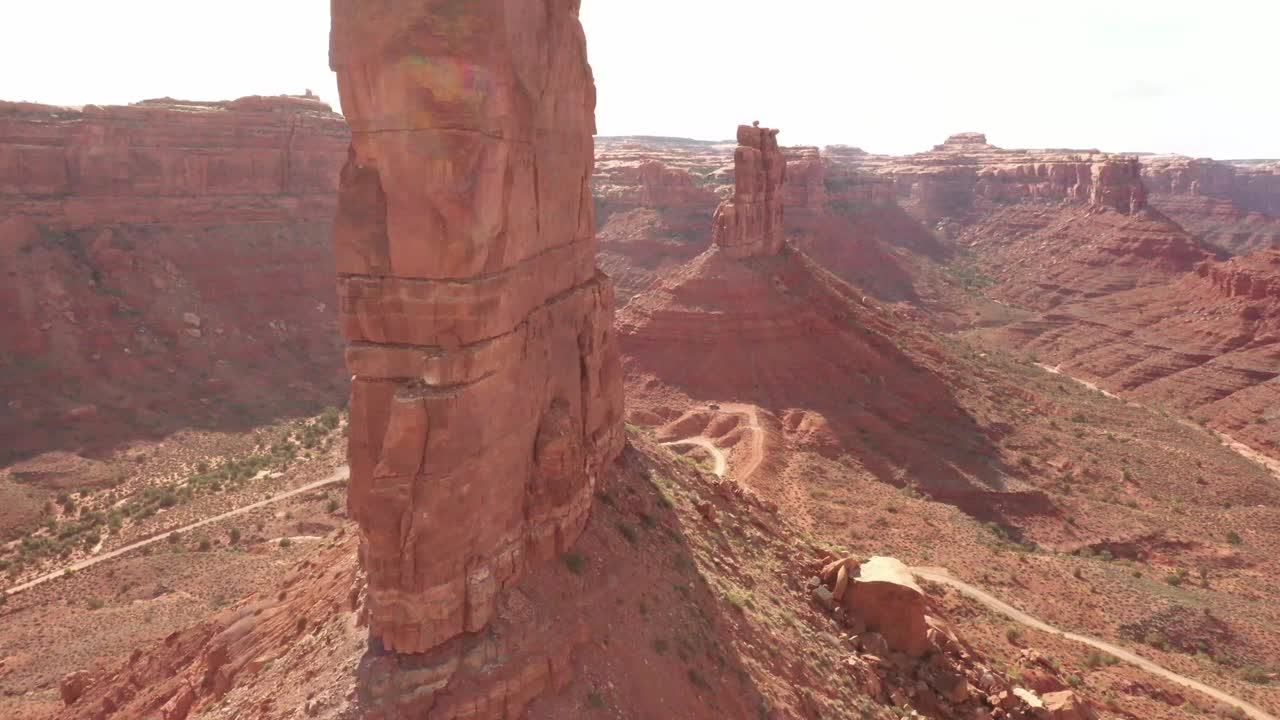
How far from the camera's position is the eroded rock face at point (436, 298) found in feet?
42.0

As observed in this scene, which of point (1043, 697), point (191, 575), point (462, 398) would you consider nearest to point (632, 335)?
point (191, 575)

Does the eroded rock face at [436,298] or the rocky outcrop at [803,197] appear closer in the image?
the eroded rock face at [436,298]

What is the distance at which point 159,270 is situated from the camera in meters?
61.7

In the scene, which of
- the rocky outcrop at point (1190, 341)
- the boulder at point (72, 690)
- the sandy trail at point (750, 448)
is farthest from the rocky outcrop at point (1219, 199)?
the boulder at point (72, 690)

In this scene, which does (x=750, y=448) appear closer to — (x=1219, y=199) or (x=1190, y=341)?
(x=1190, y=341)

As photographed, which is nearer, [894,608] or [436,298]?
[436,298]

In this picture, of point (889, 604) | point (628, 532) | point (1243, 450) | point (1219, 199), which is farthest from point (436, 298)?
point (1219, 199)

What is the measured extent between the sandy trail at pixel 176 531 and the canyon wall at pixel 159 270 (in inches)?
494

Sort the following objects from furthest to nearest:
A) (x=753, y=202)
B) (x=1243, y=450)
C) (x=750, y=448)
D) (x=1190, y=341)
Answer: (x=1190, y=341) → (x=753, y=202) → (x=1243, y=450) → (x=750, y=448)

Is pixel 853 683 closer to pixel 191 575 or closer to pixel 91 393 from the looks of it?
pixel 191 575

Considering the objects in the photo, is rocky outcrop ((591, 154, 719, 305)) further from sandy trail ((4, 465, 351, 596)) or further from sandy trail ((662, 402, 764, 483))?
sandy trail ((4, 465, 351, 596))

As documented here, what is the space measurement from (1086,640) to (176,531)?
125ft

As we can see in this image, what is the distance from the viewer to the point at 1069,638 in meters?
27.5

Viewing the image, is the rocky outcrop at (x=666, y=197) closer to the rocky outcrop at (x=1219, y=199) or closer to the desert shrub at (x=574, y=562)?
the rocky outcrop at (x=1219, y=199)
